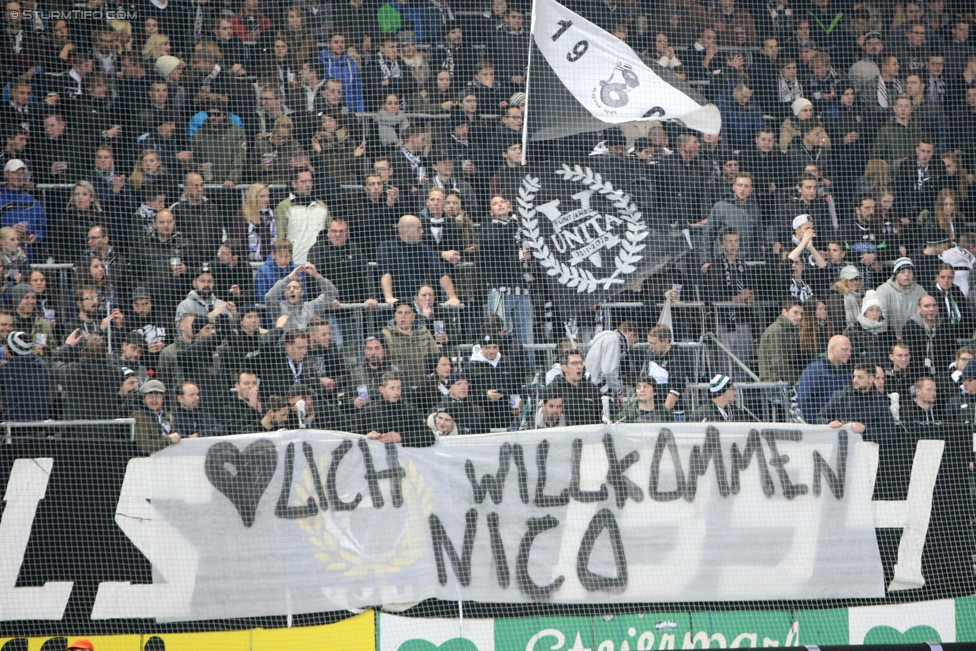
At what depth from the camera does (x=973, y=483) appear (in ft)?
30.3

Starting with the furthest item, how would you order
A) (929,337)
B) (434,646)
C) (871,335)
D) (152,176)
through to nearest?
(152,176)
(929,337)
(871,335)
(434,646)

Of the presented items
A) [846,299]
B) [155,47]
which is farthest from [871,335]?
[155,47]

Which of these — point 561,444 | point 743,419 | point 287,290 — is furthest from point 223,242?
point 743,419

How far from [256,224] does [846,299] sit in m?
4.73

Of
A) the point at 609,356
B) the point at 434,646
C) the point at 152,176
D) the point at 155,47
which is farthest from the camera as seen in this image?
the point at 155,47

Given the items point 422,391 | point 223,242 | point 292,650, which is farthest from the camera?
point 223,242

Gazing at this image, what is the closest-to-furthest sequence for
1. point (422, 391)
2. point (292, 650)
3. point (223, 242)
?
point (292, 650) → point (422, 391) → point (223, 242)

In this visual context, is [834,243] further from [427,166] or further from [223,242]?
[223,242]

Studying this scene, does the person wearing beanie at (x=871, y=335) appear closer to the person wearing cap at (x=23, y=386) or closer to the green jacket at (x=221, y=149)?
the green jacket at (x=221, y=149)

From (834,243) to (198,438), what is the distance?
5.35 m

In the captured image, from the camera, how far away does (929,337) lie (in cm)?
1013

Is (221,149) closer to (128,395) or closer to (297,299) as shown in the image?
(297,299)

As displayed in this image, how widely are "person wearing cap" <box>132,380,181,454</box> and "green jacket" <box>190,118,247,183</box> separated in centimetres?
226

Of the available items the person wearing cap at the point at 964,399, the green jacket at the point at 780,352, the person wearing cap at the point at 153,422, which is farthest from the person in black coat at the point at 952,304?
the person wearing cap at the point at 153,422
